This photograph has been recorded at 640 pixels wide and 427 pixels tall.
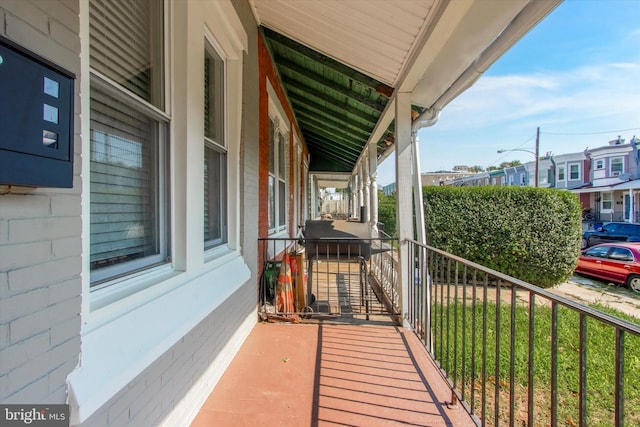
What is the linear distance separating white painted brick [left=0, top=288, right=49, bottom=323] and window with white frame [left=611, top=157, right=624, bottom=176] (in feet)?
100

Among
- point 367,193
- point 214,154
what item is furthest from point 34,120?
point 367,193

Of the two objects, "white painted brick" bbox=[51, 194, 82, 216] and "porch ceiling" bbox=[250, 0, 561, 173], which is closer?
"white painted brick" bbox=[51, 194, 82, 216]

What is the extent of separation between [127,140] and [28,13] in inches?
25.3

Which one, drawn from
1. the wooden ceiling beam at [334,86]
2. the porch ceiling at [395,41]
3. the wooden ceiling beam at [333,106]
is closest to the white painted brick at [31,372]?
the porch ceiling at [395,41]

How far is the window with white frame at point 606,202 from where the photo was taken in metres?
22.4

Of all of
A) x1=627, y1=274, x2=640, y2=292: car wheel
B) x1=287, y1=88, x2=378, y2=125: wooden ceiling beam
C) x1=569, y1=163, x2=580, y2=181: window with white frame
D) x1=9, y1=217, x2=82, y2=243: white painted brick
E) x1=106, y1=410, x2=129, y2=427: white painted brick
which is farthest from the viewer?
x1=569, y1=163, x2=580, y2=181: window with white frame

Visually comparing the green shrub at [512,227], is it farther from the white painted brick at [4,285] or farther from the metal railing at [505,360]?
the white painted brick at [4,285]

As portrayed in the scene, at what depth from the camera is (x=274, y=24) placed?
11.2 ft

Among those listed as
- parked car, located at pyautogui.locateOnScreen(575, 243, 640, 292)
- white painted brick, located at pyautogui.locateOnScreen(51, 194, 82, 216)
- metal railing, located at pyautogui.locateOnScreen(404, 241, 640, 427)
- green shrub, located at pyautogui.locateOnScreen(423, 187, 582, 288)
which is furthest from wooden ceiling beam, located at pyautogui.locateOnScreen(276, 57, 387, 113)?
parked car, located at pyautogui.locateOnScreen(575, 243, 640, 292)

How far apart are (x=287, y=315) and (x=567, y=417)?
8.41ft

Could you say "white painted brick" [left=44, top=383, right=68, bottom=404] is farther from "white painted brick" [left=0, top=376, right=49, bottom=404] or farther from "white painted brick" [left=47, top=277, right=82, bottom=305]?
"white painted brick" [left=47, top=277, right=82, bottom=305]

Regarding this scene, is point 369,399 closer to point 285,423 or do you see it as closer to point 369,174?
point 285,423

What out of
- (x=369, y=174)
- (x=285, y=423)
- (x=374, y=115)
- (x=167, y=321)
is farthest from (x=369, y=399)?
Result: (x=369, y=174)

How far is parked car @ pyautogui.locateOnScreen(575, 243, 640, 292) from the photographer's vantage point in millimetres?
8414
